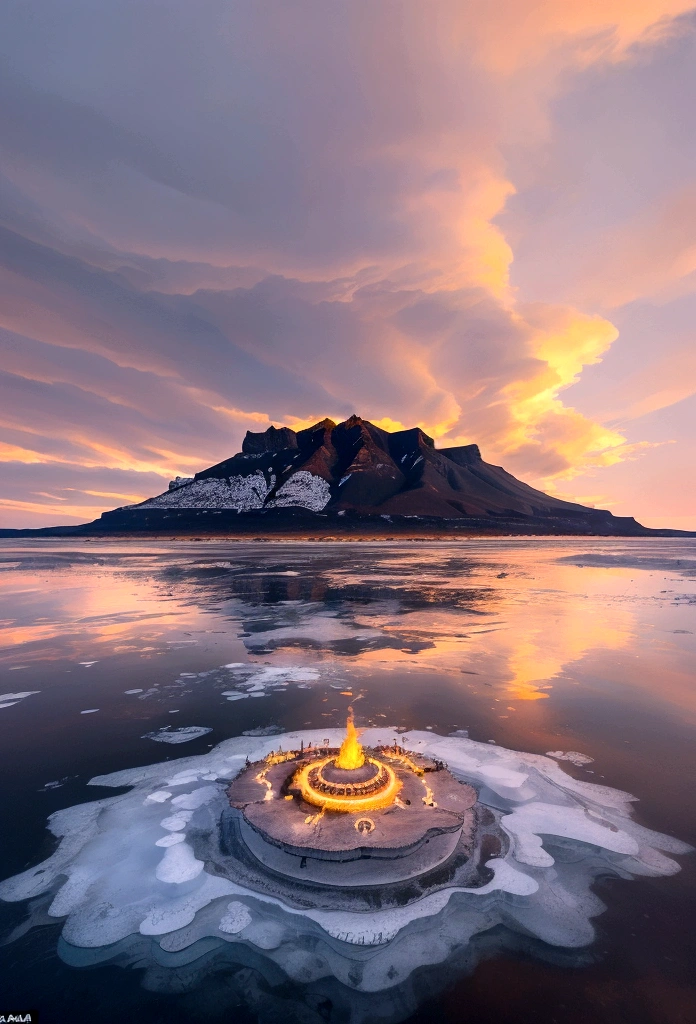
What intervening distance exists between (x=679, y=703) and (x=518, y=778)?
28.1 feet

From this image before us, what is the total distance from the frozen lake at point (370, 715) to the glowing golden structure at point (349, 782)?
2.84 metres

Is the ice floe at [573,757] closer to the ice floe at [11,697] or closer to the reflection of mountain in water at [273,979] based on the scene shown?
the reflection of mountain in water at [273,979]

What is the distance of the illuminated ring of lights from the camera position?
8633 millimetres

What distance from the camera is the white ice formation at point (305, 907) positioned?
6223mm

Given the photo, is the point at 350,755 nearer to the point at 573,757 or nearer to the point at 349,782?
the point at 349,782

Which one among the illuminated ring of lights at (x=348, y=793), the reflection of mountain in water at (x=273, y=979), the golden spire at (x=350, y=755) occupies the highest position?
the golden spire at (x=350, y=755)

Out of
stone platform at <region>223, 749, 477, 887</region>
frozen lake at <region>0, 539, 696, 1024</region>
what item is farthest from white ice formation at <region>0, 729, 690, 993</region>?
stone platform at <region>223, 749, 477, 887</region>

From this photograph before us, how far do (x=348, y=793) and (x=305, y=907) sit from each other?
214 centimetres

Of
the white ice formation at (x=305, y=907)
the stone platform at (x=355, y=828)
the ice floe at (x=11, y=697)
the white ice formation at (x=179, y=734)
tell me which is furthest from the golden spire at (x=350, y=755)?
the ice floe at (x=11, y=697)

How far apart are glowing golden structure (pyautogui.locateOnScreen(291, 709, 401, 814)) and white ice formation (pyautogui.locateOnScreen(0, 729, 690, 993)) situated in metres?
1.90

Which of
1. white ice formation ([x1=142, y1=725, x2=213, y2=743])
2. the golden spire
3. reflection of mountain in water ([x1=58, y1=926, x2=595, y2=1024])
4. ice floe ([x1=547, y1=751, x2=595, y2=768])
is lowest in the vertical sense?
ice floe ([x1=547, y1=751, x2=595, y2=768])

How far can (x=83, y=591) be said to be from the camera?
137ft

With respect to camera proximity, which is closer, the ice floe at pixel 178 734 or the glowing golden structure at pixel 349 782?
the glowing golden structure at pixel 349 782

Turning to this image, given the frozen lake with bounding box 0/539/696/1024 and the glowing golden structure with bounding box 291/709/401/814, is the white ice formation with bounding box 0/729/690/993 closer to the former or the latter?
the frozen lake with bounding box 0/539/696/1024
